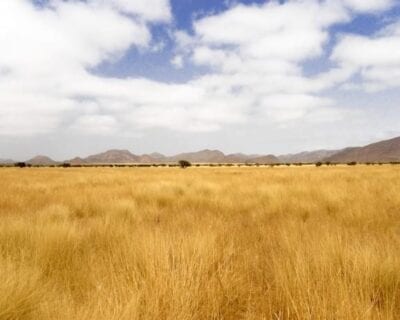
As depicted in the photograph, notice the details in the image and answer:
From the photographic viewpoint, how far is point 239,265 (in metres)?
4.02

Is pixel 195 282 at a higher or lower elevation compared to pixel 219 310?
higher

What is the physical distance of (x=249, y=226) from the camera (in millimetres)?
6723

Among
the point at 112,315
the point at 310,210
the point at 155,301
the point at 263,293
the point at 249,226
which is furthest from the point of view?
the point at 310,210

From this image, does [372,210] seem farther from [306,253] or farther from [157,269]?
[157,269]

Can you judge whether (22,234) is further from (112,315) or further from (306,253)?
(306,253)

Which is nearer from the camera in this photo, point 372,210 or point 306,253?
point 306,253

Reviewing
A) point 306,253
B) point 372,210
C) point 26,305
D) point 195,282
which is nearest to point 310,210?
point 372,210

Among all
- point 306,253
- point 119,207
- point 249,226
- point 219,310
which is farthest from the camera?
point 119,207

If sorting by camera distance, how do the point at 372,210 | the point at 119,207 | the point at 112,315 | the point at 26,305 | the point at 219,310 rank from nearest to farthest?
the point at 112,315
the point at 26,305
the point at 219,310
the point at 372,210
the point at 119,207

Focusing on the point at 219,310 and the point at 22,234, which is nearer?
the point at 219,310

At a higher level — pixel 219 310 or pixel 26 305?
pixel 26 305

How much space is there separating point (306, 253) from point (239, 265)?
28.9 inches

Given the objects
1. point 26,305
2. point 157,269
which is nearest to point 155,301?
point 157,269

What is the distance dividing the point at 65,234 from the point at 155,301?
8.31 feet
